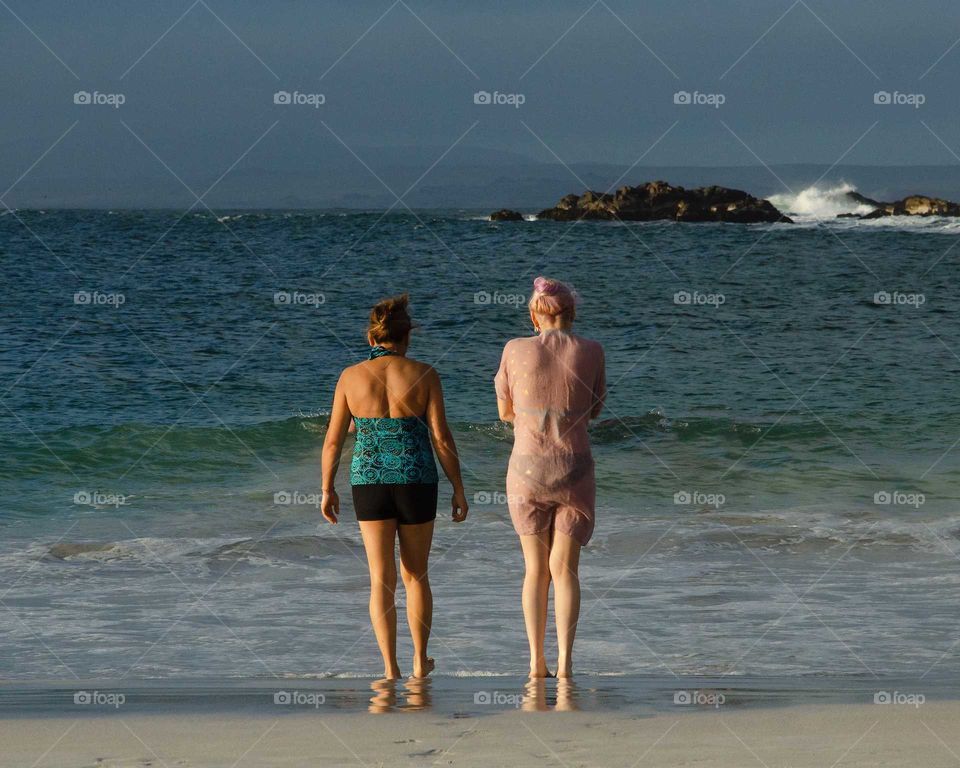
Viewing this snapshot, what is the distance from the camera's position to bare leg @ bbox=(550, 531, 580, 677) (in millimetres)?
5195

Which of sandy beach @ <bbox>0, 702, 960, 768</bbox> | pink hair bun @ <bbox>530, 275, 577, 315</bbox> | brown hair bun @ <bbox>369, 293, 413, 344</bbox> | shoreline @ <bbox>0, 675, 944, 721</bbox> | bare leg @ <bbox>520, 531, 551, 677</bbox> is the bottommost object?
shoreline @ <bbox>0, 675, 944, 721</bbox>

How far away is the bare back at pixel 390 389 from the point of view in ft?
17.0

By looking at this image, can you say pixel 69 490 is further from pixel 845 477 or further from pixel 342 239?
pixel 342 239

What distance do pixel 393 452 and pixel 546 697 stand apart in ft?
3.78

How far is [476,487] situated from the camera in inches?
488

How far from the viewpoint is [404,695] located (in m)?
4.86

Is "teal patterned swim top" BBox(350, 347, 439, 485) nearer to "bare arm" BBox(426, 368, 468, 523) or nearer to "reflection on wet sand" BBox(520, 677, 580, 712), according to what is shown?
"bare arm" BBox(426, 368, 468, 523)

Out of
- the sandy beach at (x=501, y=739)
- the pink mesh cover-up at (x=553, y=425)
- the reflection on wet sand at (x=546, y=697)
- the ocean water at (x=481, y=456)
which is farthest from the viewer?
the ocean water at (x=481, y=456)

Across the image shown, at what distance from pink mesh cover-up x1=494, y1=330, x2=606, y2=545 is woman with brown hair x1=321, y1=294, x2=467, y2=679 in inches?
11.2

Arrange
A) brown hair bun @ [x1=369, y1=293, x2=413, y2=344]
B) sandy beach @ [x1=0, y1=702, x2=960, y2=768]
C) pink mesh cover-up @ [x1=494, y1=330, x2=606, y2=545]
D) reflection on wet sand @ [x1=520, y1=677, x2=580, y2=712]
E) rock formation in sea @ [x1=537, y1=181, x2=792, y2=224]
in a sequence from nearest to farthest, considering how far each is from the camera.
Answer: sandy beach @ [x1=0, y1=702, x2=960, y2=768] → reflection on wet sand @ [x1=520, y1=677, x2=580, y2=712] → pink mesh cover-up @ [x1=494, y1=330, x2=606, y2=545] → brown hair bun @ [x1=369, y1=293, x2=413, y2=344] → rock formation in sea @ [x1=537, y1=181, x2=792, y2=224]

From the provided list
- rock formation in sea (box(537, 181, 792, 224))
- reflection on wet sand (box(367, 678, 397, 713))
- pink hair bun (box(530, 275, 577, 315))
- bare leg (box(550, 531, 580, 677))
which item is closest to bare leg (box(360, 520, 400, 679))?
reflection on wet sand (box(367, 678, 397, 713))

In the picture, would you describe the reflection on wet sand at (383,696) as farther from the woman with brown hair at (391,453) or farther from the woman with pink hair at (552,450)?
the woman with pink hair at (552,450)

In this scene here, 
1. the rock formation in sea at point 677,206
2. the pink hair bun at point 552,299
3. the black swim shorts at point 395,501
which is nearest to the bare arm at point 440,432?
the black swim shorts at point 395,501

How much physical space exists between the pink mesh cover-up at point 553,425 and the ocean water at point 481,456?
0.91 m
